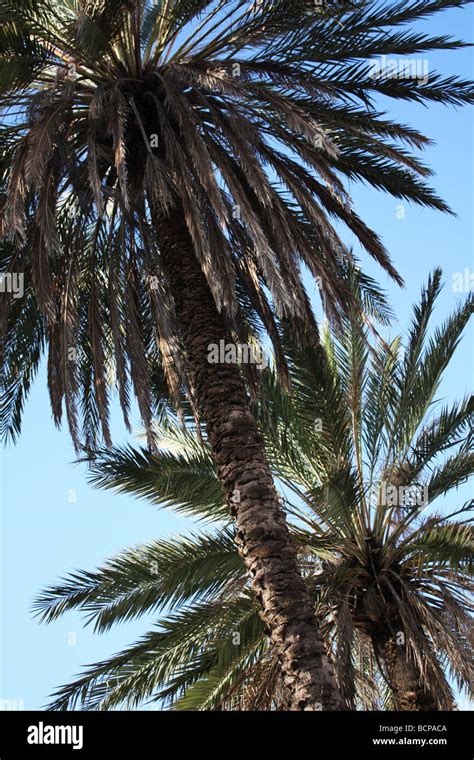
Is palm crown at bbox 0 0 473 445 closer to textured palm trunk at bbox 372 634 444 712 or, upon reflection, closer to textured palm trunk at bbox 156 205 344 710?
textured palm trunk at bbox 156 205 344 710

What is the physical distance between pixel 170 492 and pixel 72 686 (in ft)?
8.17

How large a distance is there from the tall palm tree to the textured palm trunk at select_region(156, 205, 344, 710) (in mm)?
16

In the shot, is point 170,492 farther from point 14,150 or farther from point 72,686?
point 14,150

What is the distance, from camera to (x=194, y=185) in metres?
10.0

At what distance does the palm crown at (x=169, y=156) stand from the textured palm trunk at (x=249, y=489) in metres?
0.32

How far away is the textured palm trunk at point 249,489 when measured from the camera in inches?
327

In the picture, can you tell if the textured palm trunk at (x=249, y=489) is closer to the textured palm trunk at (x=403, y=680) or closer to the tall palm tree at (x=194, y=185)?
the tall palm tree at (x=194, y=185)

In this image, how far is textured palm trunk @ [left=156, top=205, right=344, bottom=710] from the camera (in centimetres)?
830

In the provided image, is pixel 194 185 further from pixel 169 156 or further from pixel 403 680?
pixel 403 680
